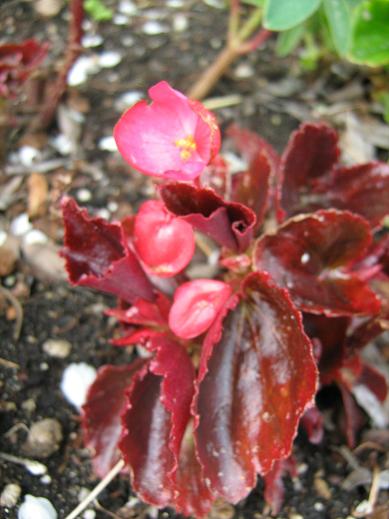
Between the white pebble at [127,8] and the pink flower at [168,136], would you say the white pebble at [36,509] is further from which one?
the white pebble at [127,8]

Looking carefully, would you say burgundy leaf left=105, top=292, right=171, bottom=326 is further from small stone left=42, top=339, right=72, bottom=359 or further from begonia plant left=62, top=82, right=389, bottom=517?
small stone left=42, top=339, right=72, bottom=359

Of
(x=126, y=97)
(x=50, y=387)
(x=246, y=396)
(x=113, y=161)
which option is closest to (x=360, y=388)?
(x=246, y=396)

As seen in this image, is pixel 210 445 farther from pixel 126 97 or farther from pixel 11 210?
pixel 126 97

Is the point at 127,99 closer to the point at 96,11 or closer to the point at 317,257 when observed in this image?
the point at 96,11

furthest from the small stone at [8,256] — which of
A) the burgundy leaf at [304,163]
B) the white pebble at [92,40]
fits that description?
the white pebble at [92,40]

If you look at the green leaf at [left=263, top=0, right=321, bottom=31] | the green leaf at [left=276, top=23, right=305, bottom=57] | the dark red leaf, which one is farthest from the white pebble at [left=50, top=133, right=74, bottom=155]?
the green leaf at [left=263, top=0, right=321, bottom=31]
